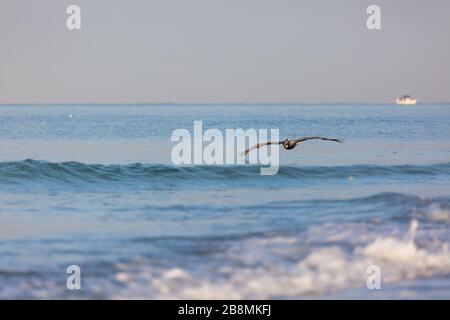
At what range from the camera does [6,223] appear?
16.9 metres

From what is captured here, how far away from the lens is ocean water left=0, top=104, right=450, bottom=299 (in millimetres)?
11781

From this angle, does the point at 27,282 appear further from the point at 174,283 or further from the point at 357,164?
the point at 357,164

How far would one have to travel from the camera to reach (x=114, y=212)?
1877 centimetres

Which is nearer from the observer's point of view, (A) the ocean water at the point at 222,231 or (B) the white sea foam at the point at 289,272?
(B) the white sea foam at the point at 289,272

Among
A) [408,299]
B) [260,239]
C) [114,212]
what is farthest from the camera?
[114,212]

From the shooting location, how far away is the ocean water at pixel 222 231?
1178 centimetres

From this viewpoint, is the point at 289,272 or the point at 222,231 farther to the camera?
the point at 222,231

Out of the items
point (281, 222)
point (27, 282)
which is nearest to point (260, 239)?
point (281, 222)

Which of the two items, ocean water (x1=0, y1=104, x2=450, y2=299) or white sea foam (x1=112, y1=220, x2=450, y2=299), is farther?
ocean water (x1=0, y1=104, x2=450, y2=299)

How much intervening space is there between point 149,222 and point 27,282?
5.43m

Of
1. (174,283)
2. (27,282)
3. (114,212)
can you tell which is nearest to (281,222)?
(114,212)

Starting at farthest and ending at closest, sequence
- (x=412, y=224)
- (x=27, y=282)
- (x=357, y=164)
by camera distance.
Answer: (x=357, y=164)
(x=412, y=224)
(x=27, y=282)

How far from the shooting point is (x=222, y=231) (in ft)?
51.9

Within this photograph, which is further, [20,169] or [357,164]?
[357,164]
